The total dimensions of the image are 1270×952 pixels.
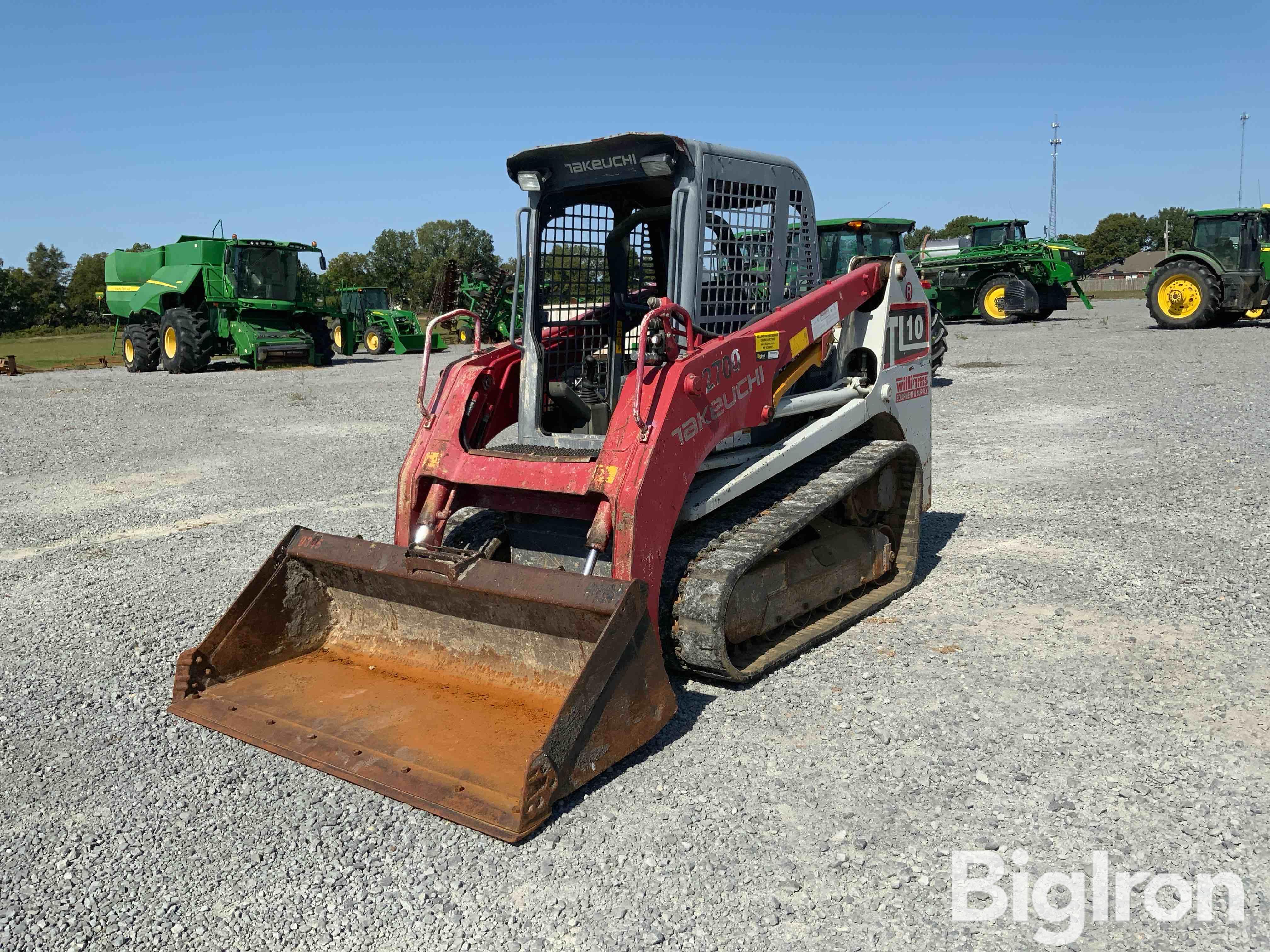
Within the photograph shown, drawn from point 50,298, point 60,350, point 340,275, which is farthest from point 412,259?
point 60,350

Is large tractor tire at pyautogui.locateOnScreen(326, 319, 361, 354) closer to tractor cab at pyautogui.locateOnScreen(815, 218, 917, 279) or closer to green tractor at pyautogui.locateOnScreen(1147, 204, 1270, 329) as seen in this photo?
tractor cab at pyautogui.locateOnScreen(815, 218, 917, 279)

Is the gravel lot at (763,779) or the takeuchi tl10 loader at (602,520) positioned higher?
the takeuchi tl10 loader at (602,520)

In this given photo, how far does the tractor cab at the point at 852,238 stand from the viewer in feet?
44.7

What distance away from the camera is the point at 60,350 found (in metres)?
35.9

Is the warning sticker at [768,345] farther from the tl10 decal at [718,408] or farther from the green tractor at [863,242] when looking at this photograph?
the green tractor at [863,242]

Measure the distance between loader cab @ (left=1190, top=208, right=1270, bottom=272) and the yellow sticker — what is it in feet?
63.8

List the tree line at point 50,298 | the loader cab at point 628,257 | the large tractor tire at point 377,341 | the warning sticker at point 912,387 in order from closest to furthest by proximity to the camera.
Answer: the loader cab at point 628,257 → the warning sticker at point 912,387 → the large tractor tire at point 377,341 → the tree line at point 50,298

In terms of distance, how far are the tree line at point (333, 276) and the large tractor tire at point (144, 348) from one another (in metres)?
33.1

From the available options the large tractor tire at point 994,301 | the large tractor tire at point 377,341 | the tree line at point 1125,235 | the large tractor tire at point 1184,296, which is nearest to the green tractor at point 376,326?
the large tractor tire at point 377,341

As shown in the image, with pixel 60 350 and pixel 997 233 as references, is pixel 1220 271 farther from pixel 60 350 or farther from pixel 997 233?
pixel 60 350

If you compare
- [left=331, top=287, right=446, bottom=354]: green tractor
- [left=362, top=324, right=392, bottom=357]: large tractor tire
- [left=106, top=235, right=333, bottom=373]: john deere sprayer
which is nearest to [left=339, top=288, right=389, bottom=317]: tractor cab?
[left=331, top=287, right=446, bottom=354]: green tractor

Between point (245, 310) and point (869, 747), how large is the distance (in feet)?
67.8

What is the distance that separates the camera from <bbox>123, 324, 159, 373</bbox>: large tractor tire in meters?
22.7

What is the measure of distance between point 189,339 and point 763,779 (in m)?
20.7
